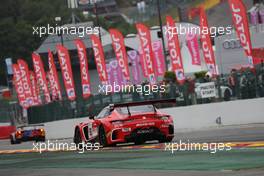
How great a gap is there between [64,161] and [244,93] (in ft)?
48.3

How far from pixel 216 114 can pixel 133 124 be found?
469 inches

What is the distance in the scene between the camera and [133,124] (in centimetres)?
2136

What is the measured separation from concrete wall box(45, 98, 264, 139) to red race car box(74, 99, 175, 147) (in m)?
9.29

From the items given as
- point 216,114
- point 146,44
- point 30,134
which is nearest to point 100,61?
point 146,44

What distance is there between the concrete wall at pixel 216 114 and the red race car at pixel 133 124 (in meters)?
9.29

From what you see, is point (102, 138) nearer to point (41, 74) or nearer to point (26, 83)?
point (41, 74)

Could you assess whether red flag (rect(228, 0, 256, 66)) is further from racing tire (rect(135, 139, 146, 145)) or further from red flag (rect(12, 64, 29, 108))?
red flag (rect(12, 64, 29, 108))

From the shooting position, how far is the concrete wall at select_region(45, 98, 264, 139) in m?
30.8

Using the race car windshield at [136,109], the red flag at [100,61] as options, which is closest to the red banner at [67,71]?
the red flag at [100,61]

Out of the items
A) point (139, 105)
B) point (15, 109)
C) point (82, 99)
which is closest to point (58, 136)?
point (82, 99)

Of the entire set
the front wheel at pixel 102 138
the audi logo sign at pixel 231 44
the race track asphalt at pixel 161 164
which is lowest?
the race track asphalt at pixel 161 164

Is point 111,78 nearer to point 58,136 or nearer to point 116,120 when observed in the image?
point 58,136

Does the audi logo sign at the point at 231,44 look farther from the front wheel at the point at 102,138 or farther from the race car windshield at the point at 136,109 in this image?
the front wheel at the point at 102,138

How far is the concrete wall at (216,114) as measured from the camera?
30828mm
